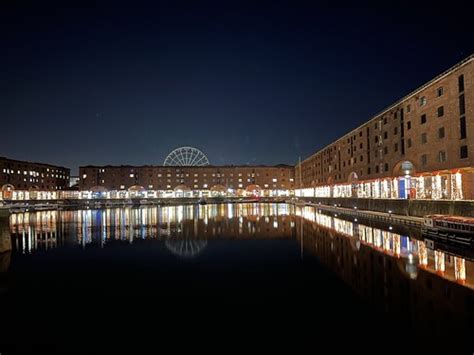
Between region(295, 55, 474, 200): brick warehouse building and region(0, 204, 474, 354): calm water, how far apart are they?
13060mm

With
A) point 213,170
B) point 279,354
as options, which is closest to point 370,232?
point 279,354

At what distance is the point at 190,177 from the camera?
463 ft

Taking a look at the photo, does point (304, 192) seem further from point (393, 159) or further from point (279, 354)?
point (279, 354)

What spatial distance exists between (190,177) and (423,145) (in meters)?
111

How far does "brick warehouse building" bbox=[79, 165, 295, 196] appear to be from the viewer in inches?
5281

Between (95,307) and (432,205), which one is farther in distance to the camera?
(432,205)

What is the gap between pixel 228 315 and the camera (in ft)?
33.1

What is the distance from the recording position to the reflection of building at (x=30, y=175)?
98250 millimetres

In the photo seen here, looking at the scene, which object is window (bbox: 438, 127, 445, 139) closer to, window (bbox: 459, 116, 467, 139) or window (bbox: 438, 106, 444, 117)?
window (bbox: 438, 106, 444, 117)

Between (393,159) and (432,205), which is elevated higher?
(393,159)

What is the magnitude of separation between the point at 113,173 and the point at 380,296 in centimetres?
13523

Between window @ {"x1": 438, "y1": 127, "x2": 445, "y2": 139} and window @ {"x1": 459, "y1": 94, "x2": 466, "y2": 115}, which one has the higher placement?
window @ {"x1": 459, "y1": 94, "x2": 466, "y2": 115}

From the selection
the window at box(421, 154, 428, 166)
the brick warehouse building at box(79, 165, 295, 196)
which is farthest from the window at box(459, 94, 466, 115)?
the brick warehouse building at box(79, 165, 295, 196)

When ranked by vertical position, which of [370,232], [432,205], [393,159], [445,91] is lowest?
[370,232]
